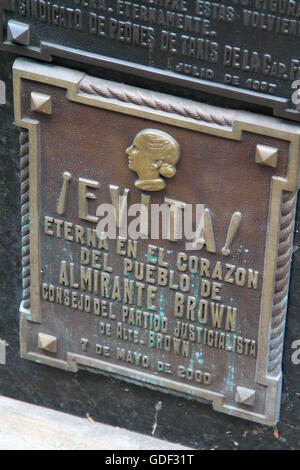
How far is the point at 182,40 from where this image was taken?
3.95 meters

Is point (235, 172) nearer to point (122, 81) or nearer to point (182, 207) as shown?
point (182, 207)

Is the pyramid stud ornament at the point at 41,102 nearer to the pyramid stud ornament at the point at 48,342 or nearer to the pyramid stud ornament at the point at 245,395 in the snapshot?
the pyramid stud ornament at the point at 48,342

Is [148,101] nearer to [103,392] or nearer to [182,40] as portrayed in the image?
[182,40]

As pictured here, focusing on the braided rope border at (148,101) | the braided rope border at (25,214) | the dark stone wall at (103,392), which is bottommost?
the dark stone wall at (103,392)

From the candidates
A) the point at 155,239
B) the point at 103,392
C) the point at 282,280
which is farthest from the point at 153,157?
the point at 103,392

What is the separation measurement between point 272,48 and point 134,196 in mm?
877

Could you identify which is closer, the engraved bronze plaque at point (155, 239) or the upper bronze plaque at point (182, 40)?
the upper bronze plaque at point (182, 40)

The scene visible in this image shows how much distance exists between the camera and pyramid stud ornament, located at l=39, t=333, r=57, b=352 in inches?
186

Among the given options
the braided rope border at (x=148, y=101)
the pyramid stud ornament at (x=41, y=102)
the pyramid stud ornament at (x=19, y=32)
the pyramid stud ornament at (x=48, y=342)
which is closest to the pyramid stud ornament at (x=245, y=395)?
the pyramid stud ornament at (x=48, y=342)

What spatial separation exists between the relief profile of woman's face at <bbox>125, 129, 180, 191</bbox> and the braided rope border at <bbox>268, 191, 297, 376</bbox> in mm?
481

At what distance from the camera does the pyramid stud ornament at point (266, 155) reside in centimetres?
393

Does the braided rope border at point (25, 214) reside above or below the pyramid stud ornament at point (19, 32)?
below

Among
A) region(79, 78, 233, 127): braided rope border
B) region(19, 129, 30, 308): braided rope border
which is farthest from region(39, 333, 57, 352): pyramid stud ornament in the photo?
region(79, 78, 233, 127): braided rope border
